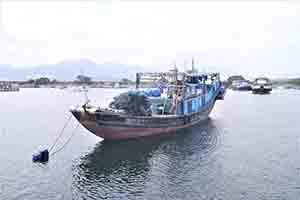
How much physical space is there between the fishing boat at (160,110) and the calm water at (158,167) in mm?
1292

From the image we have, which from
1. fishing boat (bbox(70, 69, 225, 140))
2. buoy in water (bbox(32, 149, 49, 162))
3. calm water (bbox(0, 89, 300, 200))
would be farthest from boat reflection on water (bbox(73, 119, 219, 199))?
buoy in water (bbox(32, 149, 49, 162))

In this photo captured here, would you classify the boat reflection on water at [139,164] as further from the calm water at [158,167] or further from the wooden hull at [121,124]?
the wooden hull at [121,124]

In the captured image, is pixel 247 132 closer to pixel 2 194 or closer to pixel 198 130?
pixel 198 130

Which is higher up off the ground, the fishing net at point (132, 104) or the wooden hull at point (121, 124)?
the fishing net at point (132, 104)

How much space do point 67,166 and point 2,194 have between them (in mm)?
6869

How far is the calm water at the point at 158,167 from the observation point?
22.7 m

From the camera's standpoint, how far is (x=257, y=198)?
71.6ft

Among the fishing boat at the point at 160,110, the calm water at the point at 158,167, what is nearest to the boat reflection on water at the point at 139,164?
the calm water at the point at 158,167

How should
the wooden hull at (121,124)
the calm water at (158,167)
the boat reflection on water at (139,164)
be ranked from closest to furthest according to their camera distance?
1. the calm water at (158,167)
2. the boat reflection on water at (139,164)
3. the wooden hull at (121,124)

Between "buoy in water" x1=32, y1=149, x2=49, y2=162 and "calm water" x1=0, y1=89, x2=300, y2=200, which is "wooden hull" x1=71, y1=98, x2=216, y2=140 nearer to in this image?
"calm water" x1=0, y1=89, x2=300, y2=200

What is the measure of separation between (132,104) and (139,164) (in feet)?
30.6

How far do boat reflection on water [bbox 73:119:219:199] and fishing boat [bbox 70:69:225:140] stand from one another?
48.8 inches

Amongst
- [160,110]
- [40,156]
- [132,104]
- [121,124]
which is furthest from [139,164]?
[160,110]

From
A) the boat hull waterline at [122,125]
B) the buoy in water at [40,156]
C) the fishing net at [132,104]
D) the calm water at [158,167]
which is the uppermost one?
the fishing net at [132,104]
